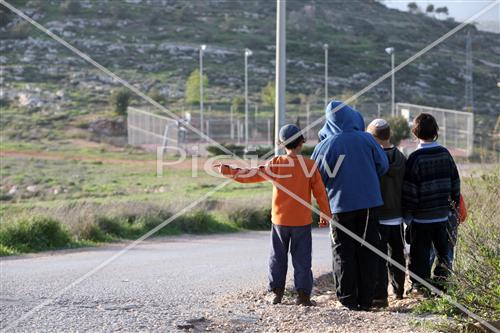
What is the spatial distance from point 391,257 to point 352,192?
1.03 meters

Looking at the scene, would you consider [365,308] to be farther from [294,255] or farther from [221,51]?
[221,51]

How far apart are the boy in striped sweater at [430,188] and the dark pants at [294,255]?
3.26ft

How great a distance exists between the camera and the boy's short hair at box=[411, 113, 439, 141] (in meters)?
7.28

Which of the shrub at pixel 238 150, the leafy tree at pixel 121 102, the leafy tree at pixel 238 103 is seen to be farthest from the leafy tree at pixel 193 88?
the shrub at pixel 238 150

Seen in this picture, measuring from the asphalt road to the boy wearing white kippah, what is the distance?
1.54 m

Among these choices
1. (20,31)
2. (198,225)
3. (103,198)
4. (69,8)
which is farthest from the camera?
(69,8)

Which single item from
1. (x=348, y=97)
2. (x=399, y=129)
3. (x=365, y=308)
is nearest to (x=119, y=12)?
(x=348, y=97)

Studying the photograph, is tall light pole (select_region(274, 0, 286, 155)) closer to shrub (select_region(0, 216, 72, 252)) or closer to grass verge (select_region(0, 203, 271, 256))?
grass verge (select_region(0, 203, 271, 256))

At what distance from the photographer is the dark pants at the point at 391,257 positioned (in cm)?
730

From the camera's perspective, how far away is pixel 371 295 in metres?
7.10

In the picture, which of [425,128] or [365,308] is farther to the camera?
[425,128]

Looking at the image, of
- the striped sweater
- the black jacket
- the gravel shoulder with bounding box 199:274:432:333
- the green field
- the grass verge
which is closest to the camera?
the gravel shoulder with bounding box 199:274:432:333

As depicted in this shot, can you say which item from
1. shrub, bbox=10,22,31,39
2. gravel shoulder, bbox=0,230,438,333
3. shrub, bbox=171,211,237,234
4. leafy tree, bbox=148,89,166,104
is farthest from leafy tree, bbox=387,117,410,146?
shrub, bbox=10,22,31,39

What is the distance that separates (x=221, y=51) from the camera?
76.6m
